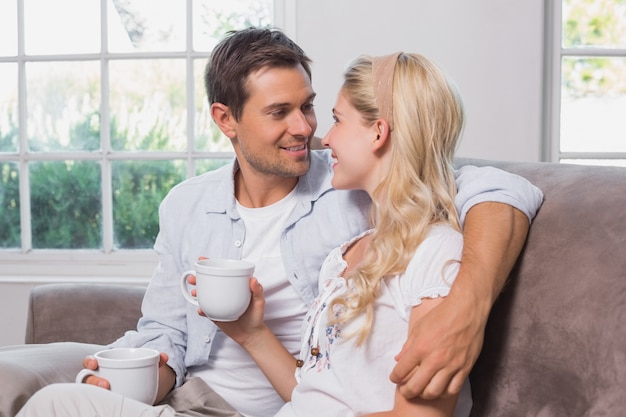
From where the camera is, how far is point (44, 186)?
331 cm

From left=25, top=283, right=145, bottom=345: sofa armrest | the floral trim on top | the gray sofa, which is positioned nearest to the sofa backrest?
the gray sofa

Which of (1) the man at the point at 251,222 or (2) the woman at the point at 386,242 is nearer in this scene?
(2) the woman at the point at 386,242

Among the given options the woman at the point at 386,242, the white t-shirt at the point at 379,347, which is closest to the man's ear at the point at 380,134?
the woman at the point at 386,242

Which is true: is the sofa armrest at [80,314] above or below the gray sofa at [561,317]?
below

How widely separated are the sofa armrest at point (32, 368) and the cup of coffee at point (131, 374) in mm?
116

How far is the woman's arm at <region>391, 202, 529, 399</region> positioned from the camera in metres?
1.12

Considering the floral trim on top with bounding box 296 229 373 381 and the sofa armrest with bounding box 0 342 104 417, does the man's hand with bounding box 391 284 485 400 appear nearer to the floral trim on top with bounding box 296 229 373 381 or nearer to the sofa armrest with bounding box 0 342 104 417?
the floral trim on top with bounding box 296 229 373 381


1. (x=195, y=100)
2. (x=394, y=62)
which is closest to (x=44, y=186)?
(x=195, y=100)

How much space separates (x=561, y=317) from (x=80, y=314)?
1.32m

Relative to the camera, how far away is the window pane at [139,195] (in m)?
3.25

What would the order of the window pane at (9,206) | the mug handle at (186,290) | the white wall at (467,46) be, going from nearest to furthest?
the mug handle at (186,290), the white wall at (467,46), the window pane at (9,206)

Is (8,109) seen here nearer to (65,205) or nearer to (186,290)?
(65,205)

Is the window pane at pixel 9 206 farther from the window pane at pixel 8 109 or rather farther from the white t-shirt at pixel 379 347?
the white t-shirt at pixel 379 347

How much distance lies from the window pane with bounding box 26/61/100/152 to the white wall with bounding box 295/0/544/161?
0.99 m
